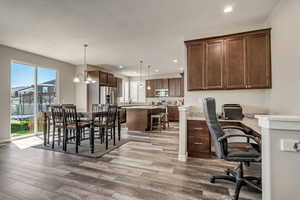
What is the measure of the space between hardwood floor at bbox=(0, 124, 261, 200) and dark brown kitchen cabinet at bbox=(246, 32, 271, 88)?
5.58 ft

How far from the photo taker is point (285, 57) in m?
2.27

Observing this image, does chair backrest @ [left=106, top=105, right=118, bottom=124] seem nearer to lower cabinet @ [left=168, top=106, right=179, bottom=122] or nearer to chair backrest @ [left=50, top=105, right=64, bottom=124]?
chair backrest @ [left=50, top=105, right=64, bottom=124]

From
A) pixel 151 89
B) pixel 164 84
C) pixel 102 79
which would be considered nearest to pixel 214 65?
pixel 102 79

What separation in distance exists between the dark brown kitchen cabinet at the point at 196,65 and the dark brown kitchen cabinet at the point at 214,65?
0.09m

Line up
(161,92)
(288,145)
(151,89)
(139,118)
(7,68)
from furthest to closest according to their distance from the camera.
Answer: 1. (151,89)
2. (161,92)
3. (139,118)
4. (7,68)
5. (288,145)

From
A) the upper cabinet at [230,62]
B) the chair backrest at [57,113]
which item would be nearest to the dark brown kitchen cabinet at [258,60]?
the upper cabinet at [230,62]

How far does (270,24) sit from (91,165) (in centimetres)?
420

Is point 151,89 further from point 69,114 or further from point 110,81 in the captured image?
point 69,114

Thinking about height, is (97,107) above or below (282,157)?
above

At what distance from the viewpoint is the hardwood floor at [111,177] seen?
1.84 metres

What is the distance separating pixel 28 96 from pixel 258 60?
254 inches

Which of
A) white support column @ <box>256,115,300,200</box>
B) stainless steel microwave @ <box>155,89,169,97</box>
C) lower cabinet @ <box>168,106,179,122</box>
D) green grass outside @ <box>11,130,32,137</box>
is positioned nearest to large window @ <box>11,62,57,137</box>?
green grass outside @ <box>11,130,32,137</box>

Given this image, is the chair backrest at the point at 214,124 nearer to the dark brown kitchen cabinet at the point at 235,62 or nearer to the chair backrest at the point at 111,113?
the dark brown kitchen cabinet at the point at 235,62

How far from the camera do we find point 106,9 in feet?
8.14
